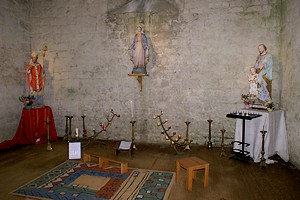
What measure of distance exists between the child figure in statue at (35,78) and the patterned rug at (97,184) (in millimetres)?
2677

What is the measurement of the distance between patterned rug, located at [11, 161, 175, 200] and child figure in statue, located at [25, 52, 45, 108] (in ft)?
8.78

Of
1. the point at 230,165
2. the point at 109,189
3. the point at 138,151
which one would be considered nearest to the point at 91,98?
the point at 138,151

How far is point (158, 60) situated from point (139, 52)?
2.16ft

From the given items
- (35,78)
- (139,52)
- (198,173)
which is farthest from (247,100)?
(35,78)

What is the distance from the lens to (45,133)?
6.15 metres

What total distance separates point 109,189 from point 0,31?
17.0ft

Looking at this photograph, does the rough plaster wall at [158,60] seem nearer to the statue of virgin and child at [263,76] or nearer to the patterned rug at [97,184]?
the statue of virgin and child at [263,76]

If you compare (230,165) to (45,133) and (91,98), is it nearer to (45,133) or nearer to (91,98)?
(91,98)

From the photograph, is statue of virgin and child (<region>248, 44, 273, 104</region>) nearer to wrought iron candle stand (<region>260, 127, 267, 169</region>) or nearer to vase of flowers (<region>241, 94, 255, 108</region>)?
vase of flowers (<region>241, 94, 255, 108</region>)

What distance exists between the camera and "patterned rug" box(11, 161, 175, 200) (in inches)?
127

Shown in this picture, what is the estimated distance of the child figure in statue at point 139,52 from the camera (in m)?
5.72

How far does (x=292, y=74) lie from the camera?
15.4 ft

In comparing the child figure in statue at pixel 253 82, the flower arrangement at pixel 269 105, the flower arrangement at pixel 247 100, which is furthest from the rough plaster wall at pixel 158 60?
the flower arrangement at pixel 269 105

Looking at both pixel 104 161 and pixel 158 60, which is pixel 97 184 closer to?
pixel 104 161
